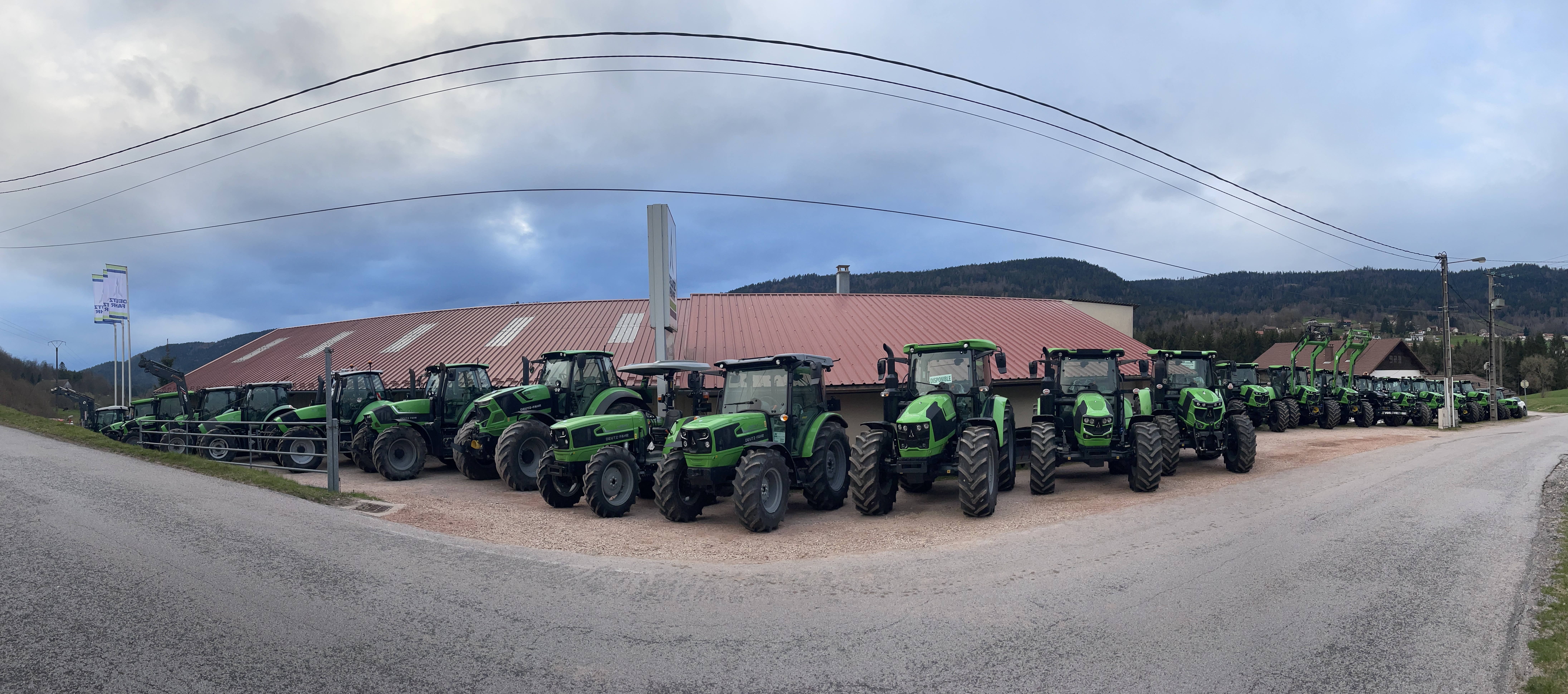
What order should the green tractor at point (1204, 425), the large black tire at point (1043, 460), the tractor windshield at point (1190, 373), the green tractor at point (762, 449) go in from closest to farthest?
the green tractor at point (762, 449)
the large black tire at point (1043, 460)
the green tractor at point (1204, 425)
the tractor windshield at point (1190, 373)

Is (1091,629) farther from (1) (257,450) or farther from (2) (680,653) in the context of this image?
(1) (257,450)

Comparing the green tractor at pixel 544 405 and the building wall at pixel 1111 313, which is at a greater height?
the building wall at pixel 1111 313

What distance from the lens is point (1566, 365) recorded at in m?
78.2

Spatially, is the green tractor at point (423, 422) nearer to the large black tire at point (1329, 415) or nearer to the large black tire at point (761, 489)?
the large black tire at point (761, 489)

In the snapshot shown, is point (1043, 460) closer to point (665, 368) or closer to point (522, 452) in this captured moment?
point (665, 368)

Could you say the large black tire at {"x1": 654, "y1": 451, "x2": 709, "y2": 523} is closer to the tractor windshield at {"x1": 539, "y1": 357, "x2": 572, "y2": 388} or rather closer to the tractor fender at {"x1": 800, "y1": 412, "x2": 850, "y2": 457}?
→ the tractor fender at {"x1": 800, "y1": 412, "x2": 850, "y2": 457}

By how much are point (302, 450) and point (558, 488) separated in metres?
9.44

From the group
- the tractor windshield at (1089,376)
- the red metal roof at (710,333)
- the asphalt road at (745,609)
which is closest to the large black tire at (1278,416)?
the red metal roof at (710,333)

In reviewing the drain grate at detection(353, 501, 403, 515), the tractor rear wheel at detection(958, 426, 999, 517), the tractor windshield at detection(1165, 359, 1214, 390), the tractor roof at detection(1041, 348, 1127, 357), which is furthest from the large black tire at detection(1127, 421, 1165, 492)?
the drain grate at detection(353, 501, 403, 515)

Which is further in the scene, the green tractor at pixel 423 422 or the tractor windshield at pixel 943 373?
the green tractor at pixel 423 422

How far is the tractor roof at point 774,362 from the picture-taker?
11.3 meters

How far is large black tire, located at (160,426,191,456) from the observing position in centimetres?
1617

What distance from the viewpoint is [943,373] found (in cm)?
1236

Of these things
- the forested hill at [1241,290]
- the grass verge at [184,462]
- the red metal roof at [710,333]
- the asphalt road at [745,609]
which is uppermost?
the forested hill at [1241,290]
